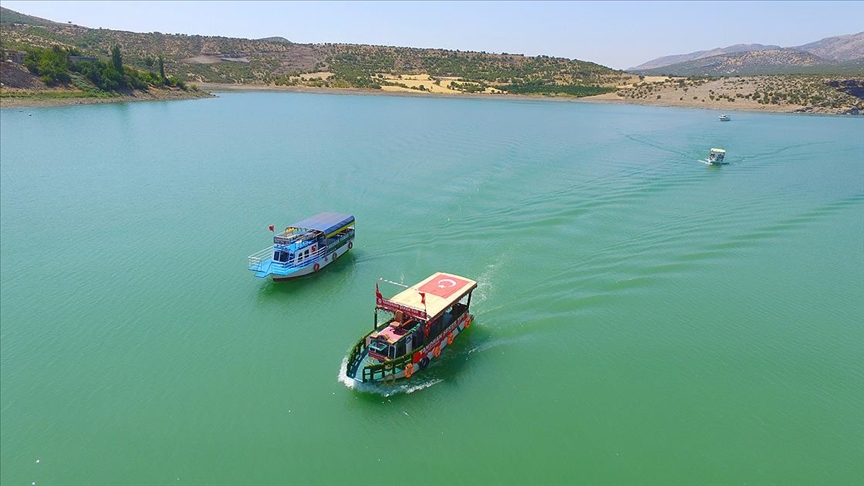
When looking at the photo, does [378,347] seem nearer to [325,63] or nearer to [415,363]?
[415,363]

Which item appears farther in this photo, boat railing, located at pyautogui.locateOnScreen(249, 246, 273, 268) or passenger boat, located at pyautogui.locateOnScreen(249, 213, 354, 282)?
boat railing, located at pyautogui.locateOnScreen(249, 246, 273, 268)

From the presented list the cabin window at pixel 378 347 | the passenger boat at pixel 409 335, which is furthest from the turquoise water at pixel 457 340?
the cabin window at pixel 378 347

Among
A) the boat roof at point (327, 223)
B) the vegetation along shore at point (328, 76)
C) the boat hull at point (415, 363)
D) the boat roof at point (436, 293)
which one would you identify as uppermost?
the vegetation along shore at point (328, 76)

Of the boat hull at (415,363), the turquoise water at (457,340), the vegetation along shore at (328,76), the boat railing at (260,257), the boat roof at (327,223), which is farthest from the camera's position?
the vegetation along shore at (328,76)

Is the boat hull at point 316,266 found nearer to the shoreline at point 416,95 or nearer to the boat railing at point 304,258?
the boat railing at point 304,258

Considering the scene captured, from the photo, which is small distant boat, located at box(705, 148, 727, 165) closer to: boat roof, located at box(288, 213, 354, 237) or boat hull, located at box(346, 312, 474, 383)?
boat roof, located at box(288, 213, 354, 237)

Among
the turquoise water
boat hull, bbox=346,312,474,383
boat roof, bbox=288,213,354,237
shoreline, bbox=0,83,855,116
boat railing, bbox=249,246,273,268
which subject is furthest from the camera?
shoreline, bbox=0,83,855,116

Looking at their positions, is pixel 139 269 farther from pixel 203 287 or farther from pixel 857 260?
pixel 857 260

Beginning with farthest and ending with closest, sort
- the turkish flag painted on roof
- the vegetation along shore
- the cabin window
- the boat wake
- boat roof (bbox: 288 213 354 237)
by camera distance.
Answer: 1. the vegetation along shore
2. boat roof (bbox: 288 213 354 237)
3. the turkish flag painted on roof
4. the cabin window
5. the boat wake

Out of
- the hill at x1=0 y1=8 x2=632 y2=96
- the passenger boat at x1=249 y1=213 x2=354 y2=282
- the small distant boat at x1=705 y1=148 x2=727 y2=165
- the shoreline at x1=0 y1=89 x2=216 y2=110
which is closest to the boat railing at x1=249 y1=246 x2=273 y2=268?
the passenger boat at x1=249 y1=213 x2=354 y2=282
